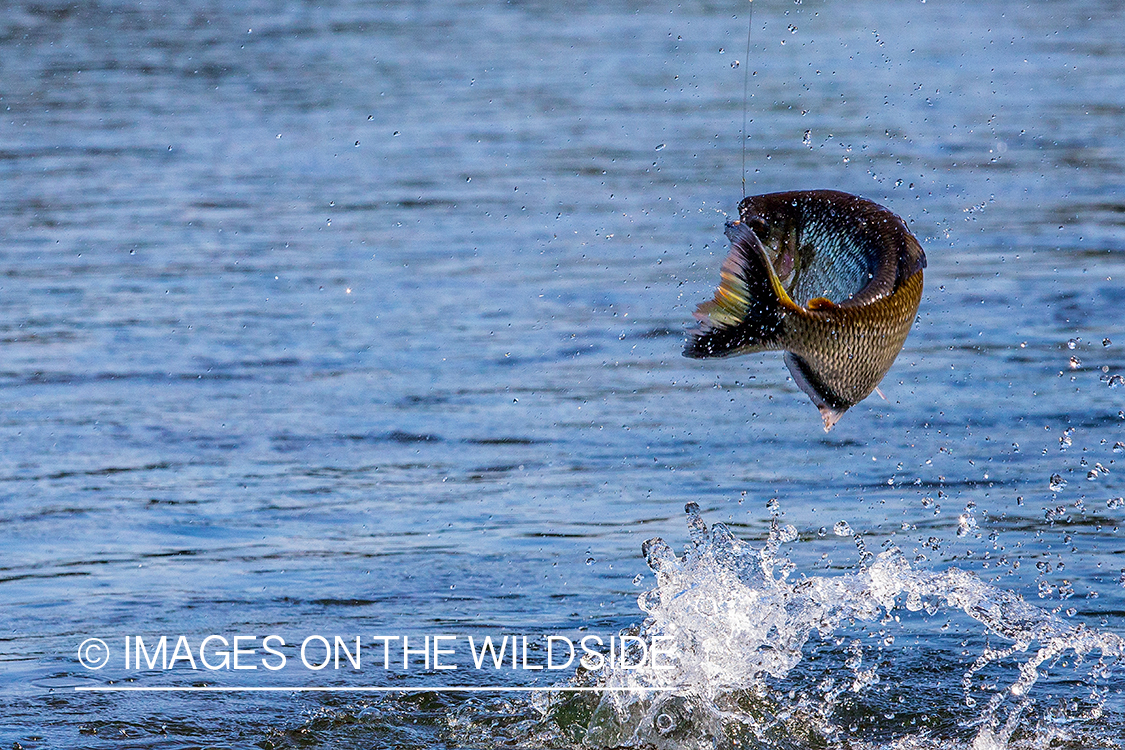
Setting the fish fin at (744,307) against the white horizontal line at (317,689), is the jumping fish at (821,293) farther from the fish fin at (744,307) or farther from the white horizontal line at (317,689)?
the white horizontal line at (317,689)

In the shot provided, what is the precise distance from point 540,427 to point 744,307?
4.14 m

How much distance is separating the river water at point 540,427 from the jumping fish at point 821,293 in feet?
4.74

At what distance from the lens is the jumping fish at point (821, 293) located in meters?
4.10

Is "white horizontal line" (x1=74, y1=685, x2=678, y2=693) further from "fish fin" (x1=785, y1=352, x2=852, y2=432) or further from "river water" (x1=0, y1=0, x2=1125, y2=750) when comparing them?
"fish fin" (x1=785, y1=352, x2=852, y2=432)

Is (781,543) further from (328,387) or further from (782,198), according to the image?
(328,387)

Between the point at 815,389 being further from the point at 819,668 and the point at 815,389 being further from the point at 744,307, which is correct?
the point at 819,668

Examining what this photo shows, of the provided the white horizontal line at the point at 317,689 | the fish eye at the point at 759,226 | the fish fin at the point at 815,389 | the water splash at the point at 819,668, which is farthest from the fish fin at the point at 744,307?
the white horizontal line at the point at 317,689

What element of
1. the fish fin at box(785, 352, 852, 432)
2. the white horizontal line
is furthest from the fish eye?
the white horizontal line

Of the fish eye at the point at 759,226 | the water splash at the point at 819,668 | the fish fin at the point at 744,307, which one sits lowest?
the water splash at the point at 819,668

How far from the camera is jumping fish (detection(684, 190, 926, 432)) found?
161 inches

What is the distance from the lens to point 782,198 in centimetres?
452

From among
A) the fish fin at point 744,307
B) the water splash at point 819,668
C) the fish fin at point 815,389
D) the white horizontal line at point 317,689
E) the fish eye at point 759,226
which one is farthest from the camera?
the white horizontal line at point 317,689

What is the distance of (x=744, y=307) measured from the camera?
4094mm

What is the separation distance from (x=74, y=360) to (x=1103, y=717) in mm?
5967
